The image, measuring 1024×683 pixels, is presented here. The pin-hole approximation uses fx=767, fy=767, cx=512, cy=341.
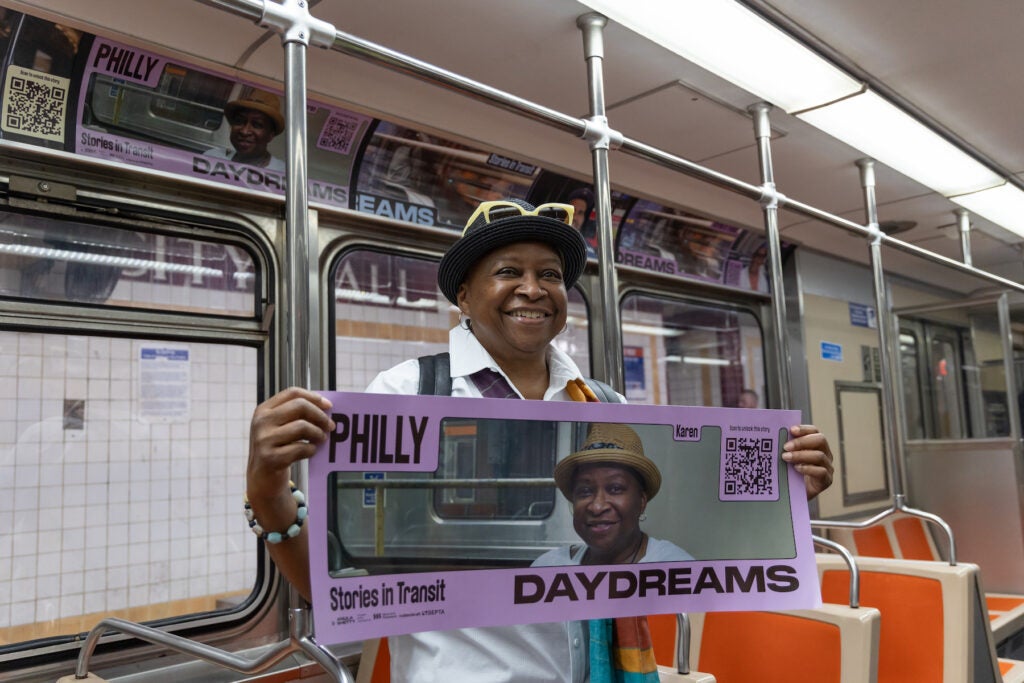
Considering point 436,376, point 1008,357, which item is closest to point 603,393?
point 436,376

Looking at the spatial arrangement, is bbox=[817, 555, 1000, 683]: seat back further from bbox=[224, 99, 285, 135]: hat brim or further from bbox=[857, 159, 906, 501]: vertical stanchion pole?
bbox=[224, 99, 285, 135]: hat brim

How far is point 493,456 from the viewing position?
49.9 inches

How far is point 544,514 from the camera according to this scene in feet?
4.27

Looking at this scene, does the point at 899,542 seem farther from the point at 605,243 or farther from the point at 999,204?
the point at 605,243

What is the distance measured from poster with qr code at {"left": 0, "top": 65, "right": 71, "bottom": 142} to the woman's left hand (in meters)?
2.22

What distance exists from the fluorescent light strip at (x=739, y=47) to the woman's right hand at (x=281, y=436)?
5.55 ft

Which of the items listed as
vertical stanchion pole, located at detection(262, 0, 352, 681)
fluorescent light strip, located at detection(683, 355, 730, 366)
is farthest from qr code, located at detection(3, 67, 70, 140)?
fluorescent light strip, located at detection(683, 355, 730, 366)

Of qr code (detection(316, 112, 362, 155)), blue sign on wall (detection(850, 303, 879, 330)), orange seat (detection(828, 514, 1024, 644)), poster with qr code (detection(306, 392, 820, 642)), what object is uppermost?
qr code (detection(316, 112, 362, 155))

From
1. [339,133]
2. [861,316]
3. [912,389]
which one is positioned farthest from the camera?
[861,316]

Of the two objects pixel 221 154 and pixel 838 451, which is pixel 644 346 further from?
pixel 221 154

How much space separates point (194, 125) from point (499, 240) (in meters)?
1.63

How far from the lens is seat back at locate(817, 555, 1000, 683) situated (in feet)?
8.05

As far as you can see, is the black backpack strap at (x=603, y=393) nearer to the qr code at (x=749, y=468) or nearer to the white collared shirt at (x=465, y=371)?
the white collared shirt at (x=465, y=371)

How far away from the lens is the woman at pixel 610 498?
4.31ft
